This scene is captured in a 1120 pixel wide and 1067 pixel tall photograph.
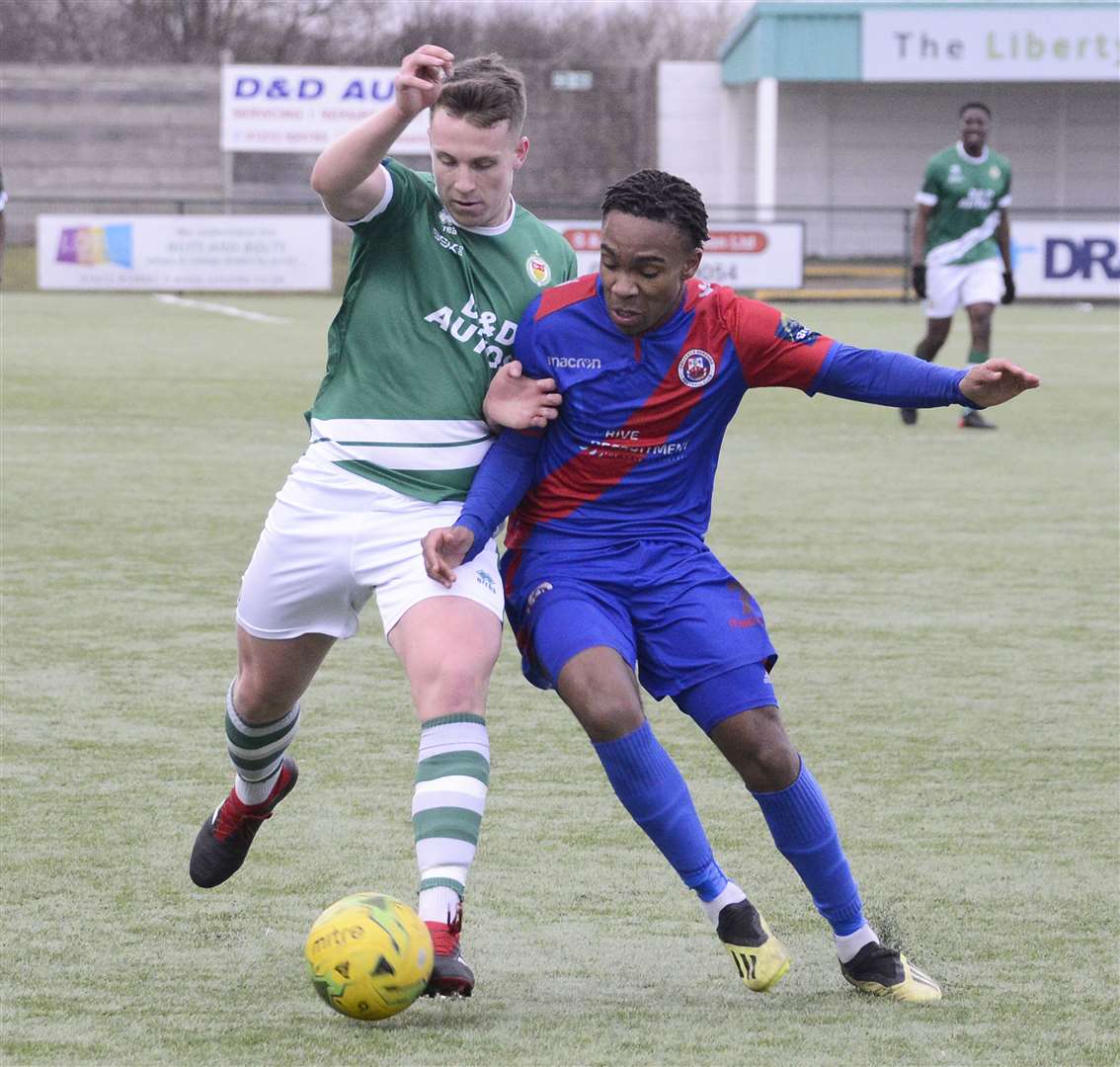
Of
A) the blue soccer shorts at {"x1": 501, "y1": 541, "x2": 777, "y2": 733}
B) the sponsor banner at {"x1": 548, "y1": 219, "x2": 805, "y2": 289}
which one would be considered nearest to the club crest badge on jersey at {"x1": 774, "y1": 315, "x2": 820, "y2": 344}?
the blue soccer shorts at {"x1": 501, "y1": 541, "x2": 777, "y2": 733}

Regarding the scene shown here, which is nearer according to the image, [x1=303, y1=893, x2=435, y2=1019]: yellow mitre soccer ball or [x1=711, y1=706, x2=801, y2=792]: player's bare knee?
[x1=303, y1=893, x2=435, y2=1019]: yellow mitre soccer ball

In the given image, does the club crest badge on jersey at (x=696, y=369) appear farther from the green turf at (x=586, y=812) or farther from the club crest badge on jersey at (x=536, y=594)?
the green turf at (x=586, y=812)

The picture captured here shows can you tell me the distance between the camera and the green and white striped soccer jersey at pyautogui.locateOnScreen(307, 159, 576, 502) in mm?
4125

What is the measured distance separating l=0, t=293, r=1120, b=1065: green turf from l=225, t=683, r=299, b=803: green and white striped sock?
22 cm

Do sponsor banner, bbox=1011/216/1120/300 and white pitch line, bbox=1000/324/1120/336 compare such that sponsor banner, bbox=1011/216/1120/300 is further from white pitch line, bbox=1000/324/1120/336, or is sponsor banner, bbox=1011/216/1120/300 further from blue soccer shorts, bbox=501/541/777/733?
blue soccer shorts, bbox=501/541/777/733

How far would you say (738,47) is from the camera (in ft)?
139

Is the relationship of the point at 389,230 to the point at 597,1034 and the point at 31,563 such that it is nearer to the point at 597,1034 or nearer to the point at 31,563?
the point at 597,1034

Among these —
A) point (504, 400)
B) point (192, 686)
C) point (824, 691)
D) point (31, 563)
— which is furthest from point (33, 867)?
point (31, 563)

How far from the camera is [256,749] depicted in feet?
14.8

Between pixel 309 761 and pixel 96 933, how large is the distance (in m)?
1.57

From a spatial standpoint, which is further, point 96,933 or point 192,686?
point 192,686

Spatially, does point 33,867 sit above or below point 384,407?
below

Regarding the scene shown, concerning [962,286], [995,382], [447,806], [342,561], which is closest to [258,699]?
[342,561]

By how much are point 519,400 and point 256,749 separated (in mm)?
1067
